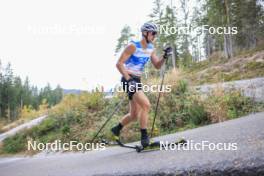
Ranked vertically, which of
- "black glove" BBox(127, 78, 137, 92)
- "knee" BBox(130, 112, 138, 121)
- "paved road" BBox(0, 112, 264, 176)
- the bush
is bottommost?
the bush

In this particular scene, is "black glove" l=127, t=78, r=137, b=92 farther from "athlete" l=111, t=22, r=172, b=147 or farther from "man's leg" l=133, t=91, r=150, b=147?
"man's leg" l=133, t=91, r=150, b=147

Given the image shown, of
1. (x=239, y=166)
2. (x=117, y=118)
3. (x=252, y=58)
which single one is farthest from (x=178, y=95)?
(x=252, y=58)

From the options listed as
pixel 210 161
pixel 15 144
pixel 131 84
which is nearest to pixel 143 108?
pixel 131 84

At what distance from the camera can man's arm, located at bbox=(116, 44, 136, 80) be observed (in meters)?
6.03

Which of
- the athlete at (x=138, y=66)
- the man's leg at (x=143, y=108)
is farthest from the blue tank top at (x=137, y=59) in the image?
the man's leg at (x=143, y=108)

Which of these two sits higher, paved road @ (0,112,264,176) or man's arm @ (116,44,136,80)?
man's arm @ (116,44,136,80)

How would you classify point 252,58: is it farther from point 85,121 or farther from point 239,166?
point 239,166

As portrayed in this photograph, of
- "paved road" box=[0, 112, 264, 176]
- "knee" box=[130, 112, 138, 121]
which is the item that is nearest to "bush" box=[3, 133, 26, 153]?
"paved road" box=[0, 112, 264, 176]

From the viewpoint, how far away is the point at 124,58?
609cm

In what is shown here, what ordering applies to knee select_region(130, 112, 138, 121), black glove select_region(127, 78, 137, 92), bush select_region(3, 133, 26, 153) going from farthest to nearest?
bush select_region(3, 133, 26, 153) → knee select_region(130, 112, 138, 121) → black glove select_region(127, 78, 137, 92)

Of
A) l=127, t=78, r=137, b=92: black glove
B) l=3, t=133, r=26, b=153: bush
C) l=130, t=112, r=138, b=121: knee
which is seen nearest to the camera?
l=127, t=78, r=137, b=92: black glove

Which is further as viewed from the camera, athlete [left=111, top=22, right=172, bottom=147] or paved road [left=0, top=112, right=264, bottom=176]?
athlete [left=111, top=22, right=172, bottom=147]

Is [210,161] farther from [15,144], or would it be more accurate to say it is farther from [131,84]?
[15,144]

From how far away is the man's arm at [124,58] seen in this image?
6.03 meters
